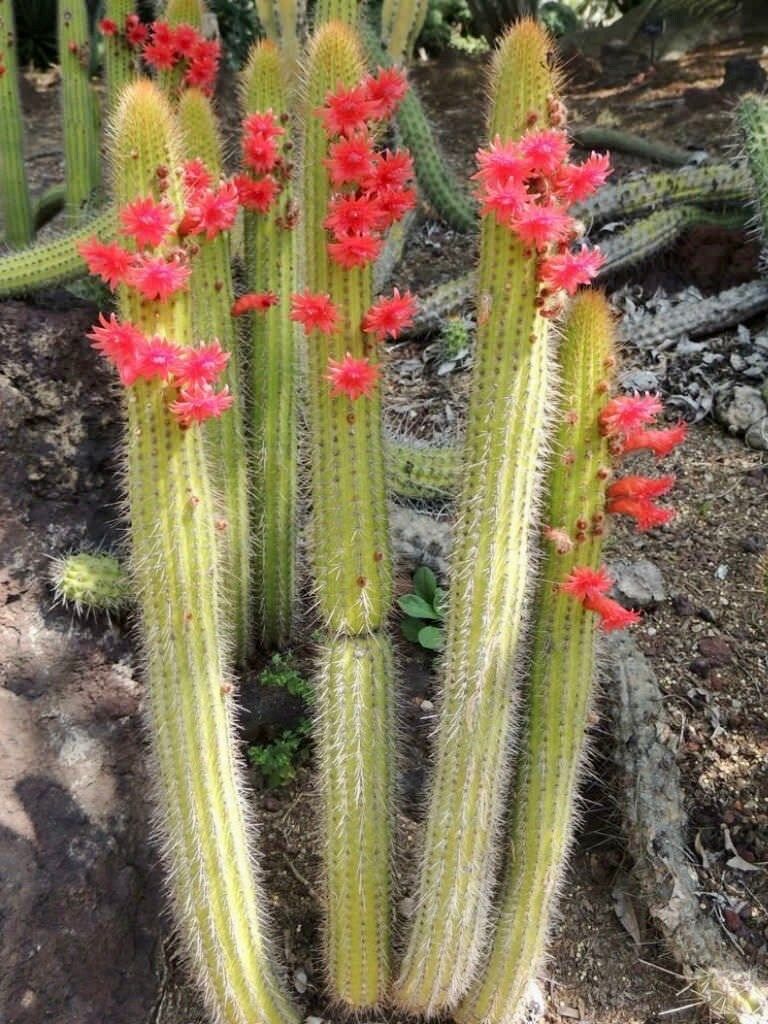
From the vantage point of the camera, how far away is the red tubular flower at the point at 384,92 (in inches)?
70.7

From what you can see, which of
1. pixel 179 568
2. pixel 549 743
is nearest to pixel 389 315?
pixel 179 568

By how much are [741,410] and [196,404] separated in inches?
99.9

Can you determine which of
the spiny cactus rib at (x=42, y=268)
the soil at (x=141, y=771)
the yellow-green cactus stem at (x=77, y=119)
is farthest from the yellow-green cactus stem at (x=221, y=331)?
the yellow-green cactus stem at (x=77, y=119)

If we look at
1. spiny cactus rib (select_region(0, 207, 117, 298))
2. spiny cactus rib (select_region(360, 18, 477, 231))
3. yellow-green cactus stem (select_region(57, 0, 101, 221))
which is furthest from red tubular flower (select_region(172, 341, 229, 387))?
spiny cactus rib (select_region(360, 18, 477, 231))

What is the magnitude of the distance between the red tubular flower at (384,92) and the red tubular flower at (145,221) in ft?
1.51

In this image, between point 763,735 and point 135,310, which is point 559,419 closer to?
point 135,310

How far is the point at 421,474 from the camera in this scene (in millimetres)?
3076

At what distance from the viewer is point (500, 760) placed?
182cm

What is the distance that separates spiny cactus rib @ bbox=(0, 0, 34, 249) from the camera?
3711mm

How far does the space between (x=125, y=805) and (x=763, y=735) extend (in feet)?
5.38

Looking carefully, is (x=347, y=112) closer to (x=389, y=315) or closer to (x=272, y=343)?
(x=389, y=315)

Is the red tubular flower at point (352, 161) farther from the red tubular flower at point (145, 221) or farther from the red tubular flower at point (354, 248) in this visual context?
the red tubular flower at point (145, 221)

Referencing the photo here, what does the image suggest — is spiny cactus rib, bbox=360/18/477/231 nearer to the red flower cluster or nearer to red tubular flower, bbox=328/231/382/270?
red tubular flower, bbox=328/231/382/270

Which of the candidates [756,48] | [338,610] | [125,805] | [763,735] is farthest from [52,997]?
[756,48]
